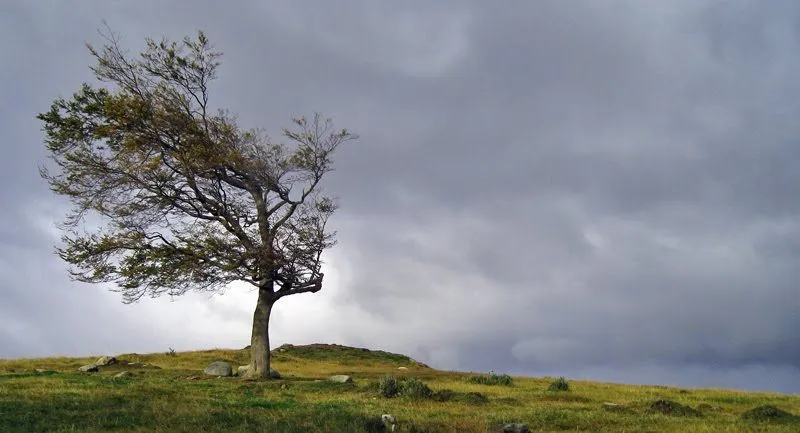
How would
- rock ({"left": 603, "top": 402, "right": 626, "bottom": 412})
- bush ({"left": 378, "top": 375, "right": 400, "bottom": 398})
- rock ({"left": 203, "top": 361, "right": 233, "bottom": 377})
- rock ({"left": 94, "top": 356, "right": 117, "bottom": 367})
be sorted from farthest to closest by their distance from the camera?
rock ({"left": 94, "top": 356, "right": 117, "bottom": 367})
rock ({"left": 203, "top": 361, "right": 233, "bottom": 377})
bush ({"left": 378, "top": 375, "right": 400, "bottom": 398})
rock ({"left": 603, "top": 402, "right": 626, "bottom": 412})

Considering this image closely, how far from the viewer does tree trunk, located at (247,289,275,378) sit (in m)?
30.2

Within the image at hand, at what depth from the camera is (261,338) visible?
30.6 metres

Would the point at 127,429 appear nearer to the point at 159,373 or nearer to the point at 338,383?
the point at 338,383

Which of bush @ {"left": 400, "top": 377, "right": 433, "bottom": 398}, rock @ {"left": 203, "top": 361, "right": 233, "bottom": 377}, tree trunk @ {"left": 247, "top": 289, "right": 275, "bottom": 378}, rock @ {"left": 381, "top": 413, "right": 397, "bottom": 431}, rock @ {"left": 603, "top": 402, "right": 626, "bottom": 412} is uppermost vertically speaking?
tree trunk @ {"left": 247, "top": 289, "right": 275, "bottom": 378}

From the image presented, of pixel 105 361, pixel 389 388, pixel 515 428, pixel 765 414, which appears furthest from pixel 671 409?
pixel 105 361

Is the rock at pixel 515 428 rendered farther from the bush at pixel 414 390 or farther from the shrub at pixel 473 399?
the bush at pixel 414 390

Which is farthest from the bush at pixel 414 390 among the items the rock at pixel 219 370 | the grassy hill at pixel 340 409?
the rock at pixel 219 370

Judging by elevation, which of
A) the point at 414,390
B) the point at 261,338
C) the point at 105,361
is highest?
the point at 261,338

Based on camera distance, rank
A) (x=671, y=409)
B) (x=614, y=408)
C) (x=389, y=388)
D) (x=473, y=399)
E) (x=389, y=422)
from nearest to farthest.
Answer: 1. (x=389, y=422)
2. (x=671, y=409)
3. (x=614, y=408)
4. (x=473, y=399)
5. (x=389, y=388)

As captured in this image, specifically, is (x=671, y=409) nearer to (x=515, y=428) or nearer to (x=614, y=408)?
(x=614, y=408)

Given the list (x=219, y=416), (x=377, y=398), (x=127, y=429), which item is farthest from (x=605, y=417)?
(x=127, y=429)

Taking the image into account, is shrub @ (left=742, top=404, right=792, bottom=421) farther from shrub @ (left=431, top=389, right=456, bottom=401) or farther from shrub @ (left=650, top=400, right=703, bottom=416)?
shrub @ (left=431, top=389, right=456, bottom=401)

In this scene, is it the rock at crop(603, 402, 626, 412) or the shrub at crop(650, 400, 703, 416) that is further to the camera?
the rock at crop(603, 402, 626, 412)

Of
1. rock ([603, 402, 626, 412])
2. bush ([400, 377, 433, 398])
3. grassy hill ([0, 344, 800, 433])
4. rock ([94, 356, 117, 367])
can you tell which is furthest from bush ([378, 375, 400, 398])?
rock ([94, 356, 117, 367])
